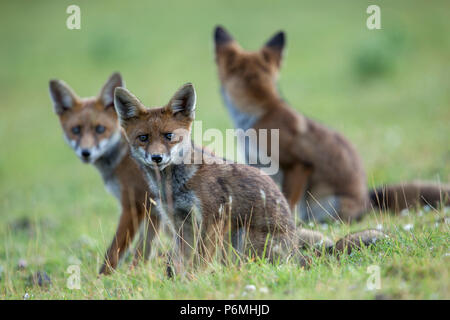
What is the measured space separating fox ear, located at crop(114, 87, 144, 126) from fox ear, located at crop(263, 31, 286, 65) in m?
4.21

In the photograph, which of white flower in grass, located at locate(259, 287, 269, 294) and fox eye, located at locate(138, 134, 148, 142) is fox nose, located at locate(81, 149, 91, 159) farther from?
white flower in grass, located at locate(259, 287, 269, 294)

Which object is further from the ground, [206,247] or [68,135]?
[68,135]

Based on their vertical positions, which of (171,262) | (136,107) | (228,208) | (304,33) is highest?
A: (304,33)

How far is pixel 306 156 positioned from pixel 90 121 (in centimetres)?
368

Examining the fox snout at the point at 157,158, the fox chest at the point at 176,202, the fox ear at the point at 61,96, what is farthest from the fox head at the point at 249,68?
the fox snout at the point at 157,158

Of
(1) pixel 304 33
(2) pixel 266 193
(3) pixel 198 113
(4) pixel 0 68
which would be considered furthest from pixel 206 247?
(4) pixel 0 68

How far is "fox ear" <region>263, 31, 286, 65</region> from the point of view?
31.8 ft

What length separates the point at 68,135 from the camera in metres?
7.75

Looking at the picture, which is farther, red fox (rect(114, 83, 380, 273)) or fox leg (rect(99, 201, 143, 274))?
fox leg (rect(99, 201, 143, 274))

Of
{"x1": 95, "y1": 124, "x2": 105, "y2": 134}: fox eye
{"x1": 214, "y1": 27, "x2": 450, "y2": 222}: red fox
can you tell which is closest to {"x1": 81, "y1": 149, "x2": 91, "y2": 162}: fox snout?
{"x1": 95, "y1": 124, "x2": 105, "y2": 134}: fox eye

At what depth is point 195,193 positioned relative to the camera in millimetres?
5922

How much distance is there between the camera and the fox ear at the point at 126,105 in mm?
6020
